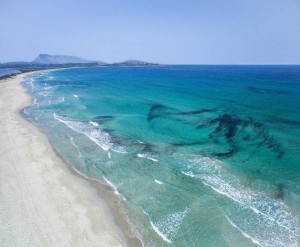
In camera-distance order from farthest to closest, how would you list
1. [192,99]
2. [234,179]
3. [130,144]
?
[192,99] → [130,144] → [234,179]

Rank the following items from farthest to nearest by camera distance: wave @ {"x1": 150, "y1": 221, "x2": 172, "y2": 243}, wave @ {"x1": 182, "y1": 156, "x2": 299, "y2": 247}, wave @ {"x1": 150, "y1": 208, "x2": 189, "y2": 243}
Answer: wave @ {"x1": 150, "y1": 208, "x2": 189, "y2": 243} → wave @ {"x1": 182, "y1": 156, "x2": 299, "y2": 247} → wave @ {"x1": 150, "y1": 221, "x2": 172, "y2": 243}

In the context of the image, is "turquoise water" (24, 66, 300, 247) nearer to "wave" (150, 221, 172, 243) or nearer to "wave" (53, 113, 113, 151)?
"wave" (150, 221, 172, 243)

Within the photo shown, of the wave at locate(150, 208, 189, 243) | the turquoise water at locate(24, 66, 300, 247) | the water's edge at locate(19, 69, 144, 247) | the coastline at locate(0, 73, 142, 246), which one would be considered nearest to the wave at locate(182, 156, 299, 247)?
the turquoise water at locate(24, 66, 300, 247)

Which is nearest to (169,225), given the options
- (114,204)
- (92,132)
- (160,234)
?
(160,234)

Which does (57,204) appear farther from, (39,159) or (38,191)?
(39,159)

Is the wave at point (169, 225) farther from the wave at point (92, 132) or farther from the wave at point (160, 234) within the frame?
the wave at point (92, 132)

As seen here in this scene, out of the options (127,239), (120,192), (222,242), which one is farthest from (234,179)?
(127,239)
